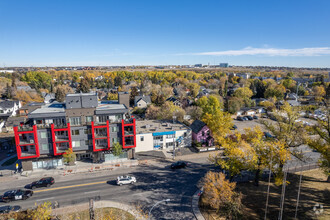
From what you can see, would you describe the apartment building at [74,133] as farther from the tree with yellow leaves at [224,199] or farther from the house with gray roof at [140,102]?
the house with gray roof at [140,102]

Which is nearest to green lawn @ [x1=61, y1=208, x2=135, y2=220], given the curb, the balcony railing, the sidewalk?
the sidewalk

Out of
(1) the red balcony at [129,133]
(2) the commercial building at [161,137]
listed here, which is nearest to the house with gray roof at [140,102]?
(2) the commercial building at [161,137]

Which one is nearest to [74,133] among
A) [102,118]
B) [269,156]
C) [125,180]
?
[102,118]

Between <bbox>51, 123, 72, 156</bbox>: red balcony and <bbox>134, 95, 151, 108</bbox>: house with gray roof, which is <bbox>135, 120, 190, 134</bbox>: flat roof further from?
<bbox>134, 95, 151, 108</bbox>: house with gray roof

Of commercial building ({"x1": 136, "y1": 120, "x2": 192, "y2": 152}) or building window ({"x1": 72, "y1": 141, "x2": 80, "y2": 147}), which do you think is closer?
building window ({"x1": 72, "y1": 141, "x2": 80, "y2": 147})

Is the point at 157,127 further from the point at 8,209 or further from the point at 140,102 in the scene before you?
the point at 140,102

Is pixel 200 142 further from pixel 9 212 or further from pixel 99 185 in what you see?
pixel 9 212
